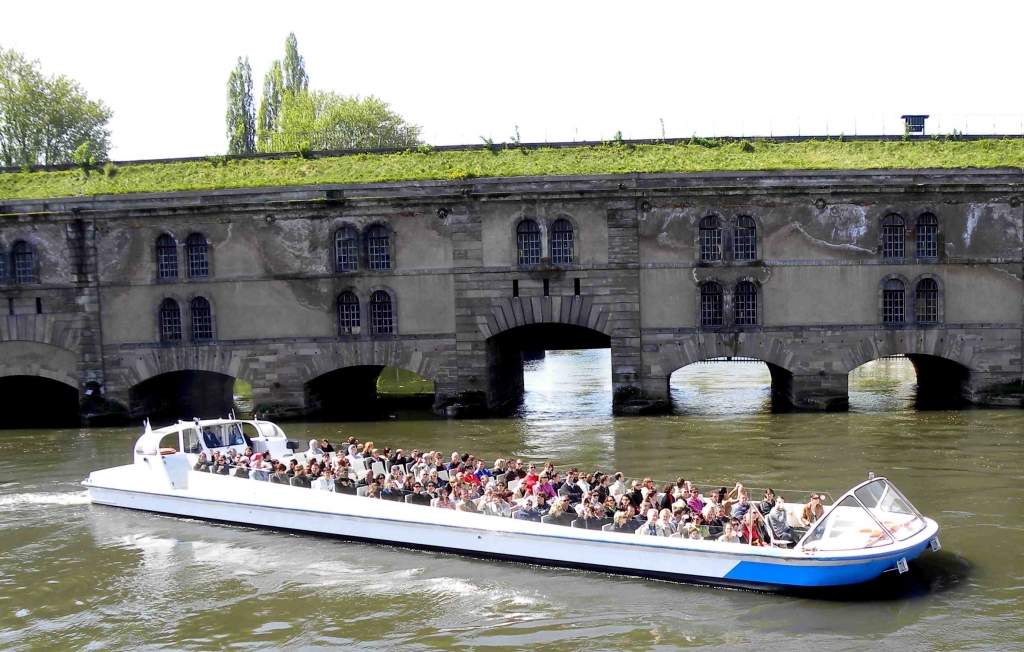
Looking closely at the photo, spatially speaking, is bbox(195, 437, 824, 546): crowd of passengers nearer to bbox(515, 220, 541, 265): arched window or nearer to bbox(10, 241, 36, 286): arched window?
bbox(515, 220, 541, 265): arched window

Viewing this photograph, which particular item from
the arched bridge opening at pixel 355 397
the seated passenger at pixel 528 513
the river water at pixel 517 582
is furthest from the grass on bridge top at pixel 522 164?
the seated passenger at pixel 528 513

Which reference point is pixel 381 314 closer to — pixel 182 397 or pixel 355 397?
pixel 355 397

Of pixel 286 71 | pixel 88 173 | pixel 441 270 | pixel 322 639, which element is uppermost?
pixel 286 71

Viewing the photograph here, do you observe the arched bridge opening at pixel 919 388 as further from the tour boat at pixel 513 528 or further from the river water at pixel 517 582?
the tour boat at pixel 513 528

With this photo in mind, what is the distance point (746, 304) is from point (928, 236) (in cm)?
667

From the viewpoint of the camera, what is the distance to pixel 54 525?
70.4 feet

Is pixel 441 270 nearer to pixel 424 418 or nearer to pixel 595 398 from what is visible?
pixel 424 418

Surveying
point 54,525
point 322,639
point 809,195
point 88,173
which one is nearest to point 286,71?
point 88,173

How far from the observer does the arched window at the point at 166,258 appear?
33.5 m

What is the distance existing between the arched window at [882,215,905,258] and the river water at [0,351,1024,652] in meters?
6.51

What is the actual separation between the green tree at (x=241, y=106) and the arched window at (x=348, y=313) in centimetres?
3712

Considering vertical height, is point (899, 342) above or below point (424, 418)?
above

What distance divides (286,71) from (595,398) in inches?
1633

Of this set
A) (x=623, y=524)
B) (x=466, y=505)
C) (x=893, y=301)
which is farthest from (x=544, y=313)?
(x=623, y=524)
